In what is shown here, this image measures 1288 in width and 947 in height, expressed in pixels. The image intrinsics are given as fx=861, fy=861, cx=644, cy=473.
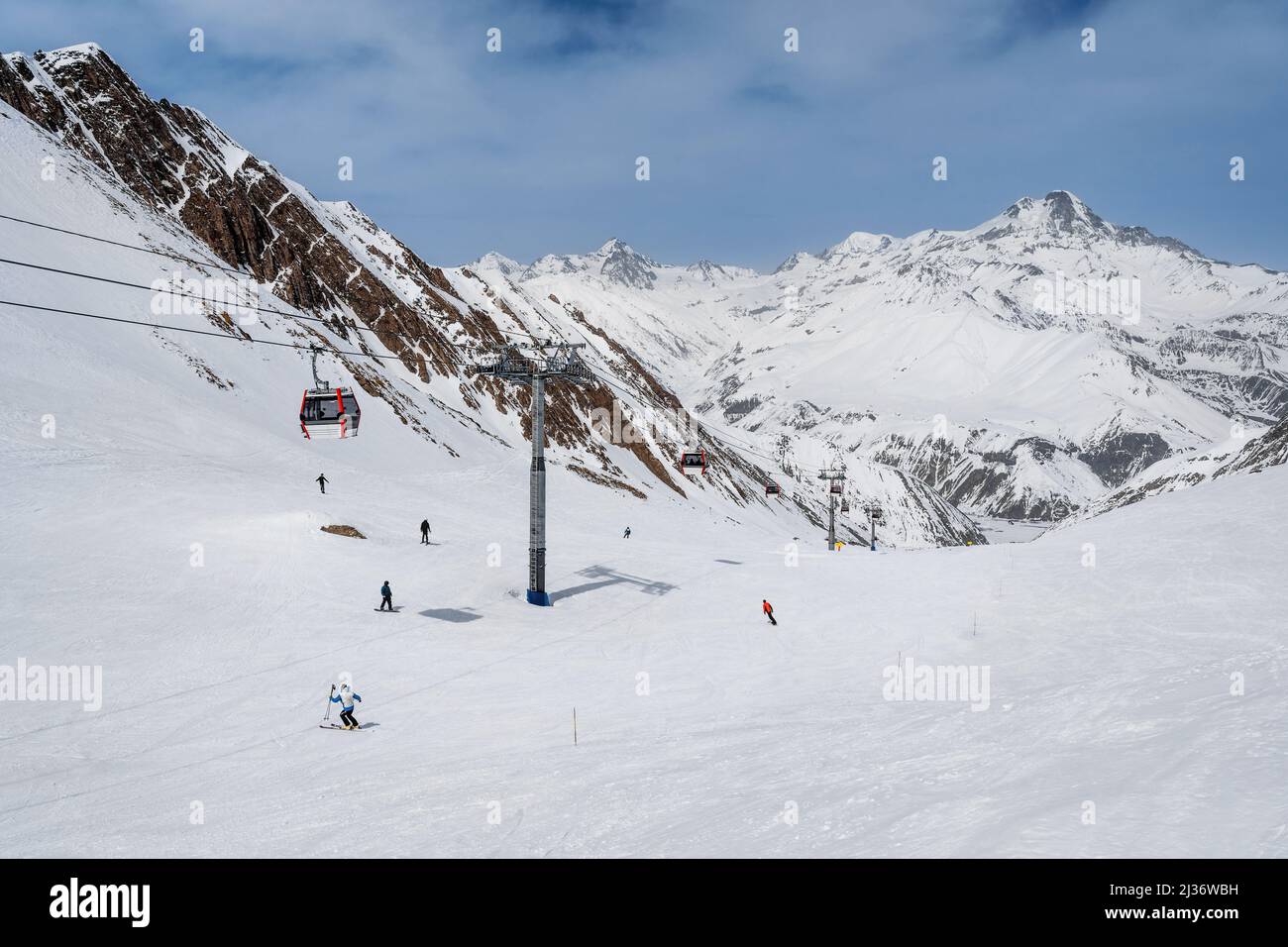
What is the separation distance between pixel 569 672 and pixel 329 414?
1433 centimetres

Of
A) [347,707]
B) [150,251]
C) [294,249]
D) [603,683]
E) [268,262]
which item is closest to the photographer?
[347,707]

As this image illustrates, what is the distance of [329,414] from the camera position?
3300 cm

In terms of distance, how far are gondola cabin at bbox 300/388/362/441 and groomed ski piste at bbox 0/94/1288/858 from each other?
514cm

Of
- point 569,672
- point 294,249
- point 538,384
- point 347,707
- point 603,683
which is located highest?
point 294,249

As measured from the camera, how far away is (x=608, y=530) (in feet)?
185

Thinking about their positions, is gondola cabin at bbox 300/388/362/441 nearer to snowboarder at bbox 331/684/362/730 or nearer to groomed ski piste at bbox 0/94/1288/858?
groomed ski piste at bbox 0/94/1288/858

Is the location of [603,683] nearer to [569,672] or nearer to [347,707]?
[569,672]

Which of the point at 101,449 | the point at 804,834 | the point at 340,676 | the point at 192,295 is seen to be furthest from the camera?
the point at 192,295

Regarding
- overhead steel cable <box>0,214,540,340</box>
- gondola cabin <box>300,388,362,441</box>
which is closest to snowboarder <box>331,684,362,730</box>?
gondola cabin <box>300,388,362,441</box>

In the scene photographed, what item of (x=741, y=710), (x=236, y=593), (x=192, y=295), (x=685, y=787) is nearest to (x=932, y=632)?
(x=741, y=710)

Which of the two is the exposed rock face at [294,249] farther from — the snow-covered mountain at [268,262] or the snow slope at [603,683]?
the snow slope at [603,683]

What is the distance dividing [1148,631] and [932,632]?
21.9 ft

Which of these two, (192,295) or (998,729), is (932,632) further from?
(192,295)

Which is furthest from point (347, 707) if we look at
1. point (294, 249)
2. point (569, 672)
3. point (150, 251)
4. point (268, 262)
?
point (294, 249)
